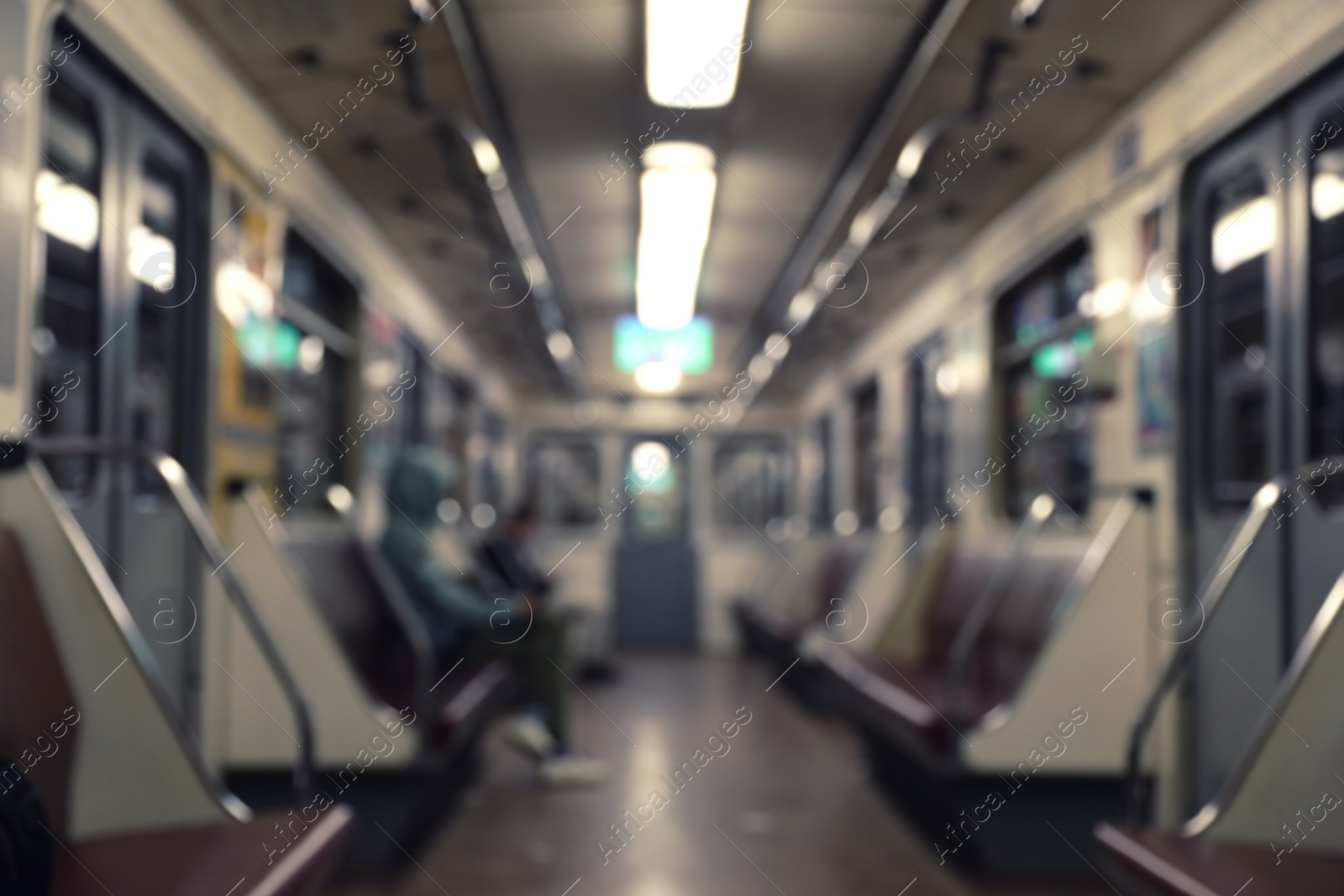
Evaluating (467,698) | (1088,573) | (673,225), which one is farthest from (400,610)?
(673,225)

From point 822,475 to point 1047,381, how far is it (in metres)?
5.51

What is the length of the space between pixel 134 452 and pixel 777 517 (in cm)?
1015

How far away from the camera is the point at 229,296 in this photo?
3748 millimetres

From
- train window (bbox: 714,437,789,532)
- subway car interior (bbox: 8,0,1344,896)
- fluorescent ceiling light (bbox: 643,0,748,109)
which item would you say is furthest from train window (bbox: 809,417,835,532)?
fluorescent ceiling light (bbox: 643,0,748,109)

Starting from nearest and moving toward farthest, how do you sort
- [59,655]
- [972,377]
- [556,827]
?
[59,655] → [556,827] → [972,377]

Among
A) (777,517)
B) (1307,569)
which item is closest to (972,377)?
(1307,569)

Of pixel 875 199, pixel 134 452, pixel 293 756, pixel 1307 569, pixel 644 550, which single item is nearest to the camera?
pixel 134 452

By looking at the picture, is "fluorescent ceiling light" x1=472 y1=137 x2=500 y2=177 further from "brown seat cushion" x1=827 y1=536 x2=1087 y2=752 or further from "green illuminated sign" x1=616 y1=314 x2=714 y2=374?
"green illuminated sign" x1=616 y1=314 x2=714 y2=374

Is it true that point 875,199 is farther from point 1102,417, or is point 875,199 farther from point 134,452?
point 134,452

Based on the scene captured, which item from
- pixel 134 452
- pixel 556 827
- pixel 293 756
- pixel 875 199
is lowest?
pixel 556 827

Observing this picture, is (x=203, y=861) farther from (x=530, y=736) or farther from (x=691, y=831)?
(x=530, y=736)

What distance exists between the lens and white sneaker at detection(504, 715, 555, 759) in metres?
5.05

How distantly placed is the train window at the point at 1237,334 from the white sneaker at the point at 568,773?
2.86 metres

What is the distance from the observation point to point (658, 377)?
11.5 metres
